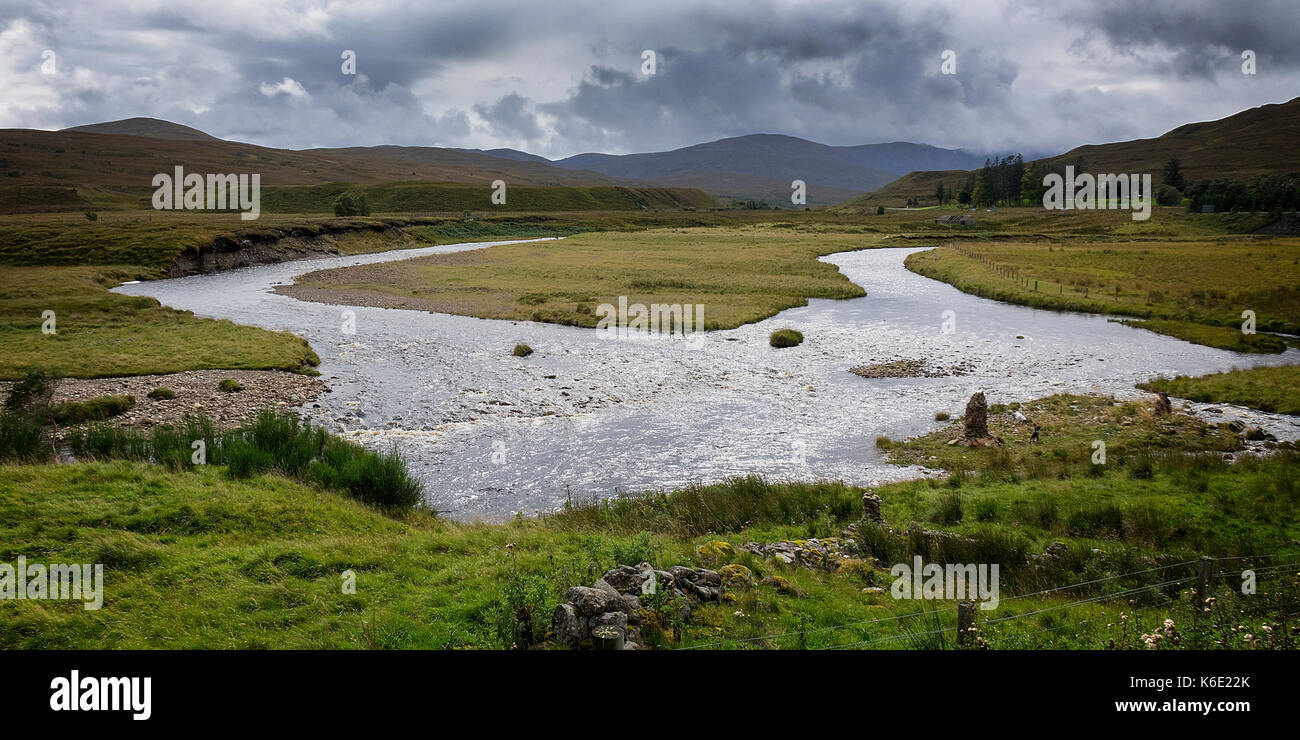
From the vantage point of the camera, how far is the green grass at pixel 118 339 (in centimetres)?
2983

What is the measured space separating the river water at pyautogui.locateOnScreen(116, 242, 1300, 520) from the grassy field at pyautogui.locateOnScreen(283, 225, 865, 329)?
3.96 metres

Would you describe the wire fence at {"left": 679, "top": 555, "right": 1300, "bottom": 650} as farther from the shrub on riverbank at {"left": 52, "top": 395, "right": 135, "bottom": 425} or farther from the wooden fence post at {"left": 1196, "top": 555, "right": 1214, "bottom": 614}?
the shrub on riverbank at {"left": 52, "top": 395, "right": 135, "bottom": 425}

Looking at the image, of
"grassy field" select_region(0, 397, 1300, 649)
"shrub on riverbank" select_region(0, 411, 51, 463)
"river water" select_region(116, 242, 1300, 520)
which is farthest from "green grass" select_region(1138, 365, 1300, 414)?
"shrub on riverbank" select_region(0, 411, 51, 463)

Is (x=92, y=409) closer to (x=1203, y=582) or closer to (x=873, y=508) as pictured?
(x=873, y=508)

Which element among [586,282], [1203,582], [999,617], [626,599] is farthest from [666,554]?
[586,282]

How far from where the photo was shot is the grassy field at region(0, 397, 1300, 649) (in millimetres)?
9234

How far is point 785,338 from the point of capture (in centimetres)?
4144

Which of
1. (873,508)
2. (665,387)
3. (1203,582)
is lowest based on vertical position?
(873,508)

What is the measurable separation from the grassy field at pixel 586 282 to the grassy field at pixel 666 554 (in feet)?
103

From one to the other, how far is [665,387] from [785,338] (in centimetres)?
1258
